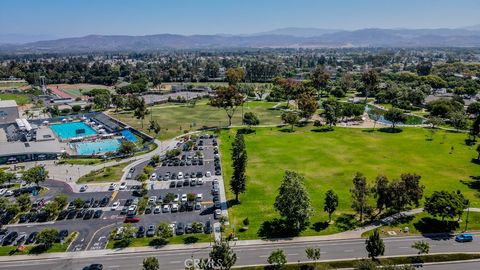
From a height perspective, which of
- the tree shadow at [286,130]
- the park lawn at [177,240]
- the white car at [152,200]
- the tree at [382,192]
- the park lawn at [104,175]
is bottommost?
the park lawn at [177,240]

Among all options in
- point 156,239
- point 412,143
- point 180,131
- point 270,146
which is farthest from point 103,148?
point 412,143

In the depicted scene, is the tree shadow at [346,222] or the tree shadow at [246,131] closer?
the tree shadow at [346,222]

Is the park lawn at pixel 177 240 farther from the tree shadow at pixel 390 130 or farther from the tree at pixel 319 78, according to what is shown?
the tree at pixel 319 78

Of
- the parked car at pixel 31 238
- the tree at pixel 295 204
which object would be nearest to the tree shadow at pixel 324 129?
the tree at pixel 295 204

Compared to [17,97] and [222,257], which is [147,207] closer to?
[222,257]

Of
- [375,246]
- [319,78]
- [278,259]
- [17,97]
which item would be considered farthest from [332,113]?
[17,97]

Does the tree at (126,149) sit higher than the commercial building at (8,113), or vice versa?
the commercial building at (8,113)

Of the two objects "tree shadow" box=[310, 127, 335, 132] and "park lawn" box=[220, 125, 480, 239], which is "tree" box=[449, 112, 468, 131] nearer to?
"park lawn" box=[220, 125, 480, 239]
